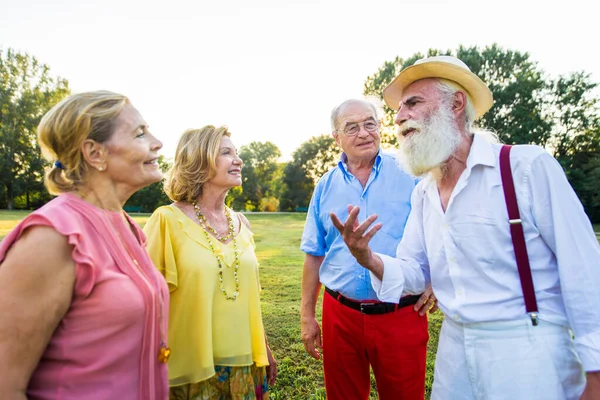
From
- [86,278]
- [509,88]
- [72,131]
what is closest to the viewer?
[86,278]

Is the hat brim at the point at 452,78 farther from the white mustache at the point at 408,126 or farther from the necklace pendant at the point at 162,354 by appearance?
the necklace pendant at the point at 162,354

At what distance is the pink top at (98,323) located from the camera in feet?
4.73

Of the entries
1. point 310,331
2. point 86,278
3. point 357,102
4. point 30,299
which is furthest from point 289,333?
point 30,299

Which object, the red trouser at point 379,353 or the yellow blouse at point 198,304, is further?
the red trouser at point 379,353

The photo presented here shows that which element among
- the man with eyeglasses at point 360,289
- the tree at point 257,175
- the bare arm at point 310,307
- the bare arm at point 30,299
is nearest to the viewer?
the bare arm at point 30,299

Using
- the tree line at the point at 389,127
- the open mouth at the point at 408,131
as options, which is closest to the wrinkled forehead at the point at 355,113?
the open mouth at the point at 408,131

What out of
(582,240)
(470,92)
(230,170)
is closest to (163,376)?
(230,170)

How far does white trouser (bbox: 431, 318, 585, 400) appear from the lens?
1.79m

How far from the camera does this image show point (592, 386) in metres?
1.64

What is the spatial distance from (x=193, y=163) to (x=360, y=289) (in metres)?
1.63

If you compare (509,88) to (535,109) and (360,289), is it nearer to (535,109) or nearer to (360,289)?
(535,109)

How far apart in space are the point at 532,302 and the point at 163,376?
6.02 feet

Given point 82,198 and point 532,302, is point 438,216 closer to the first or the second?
point 532,302

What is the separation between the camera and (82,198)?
1673mm
